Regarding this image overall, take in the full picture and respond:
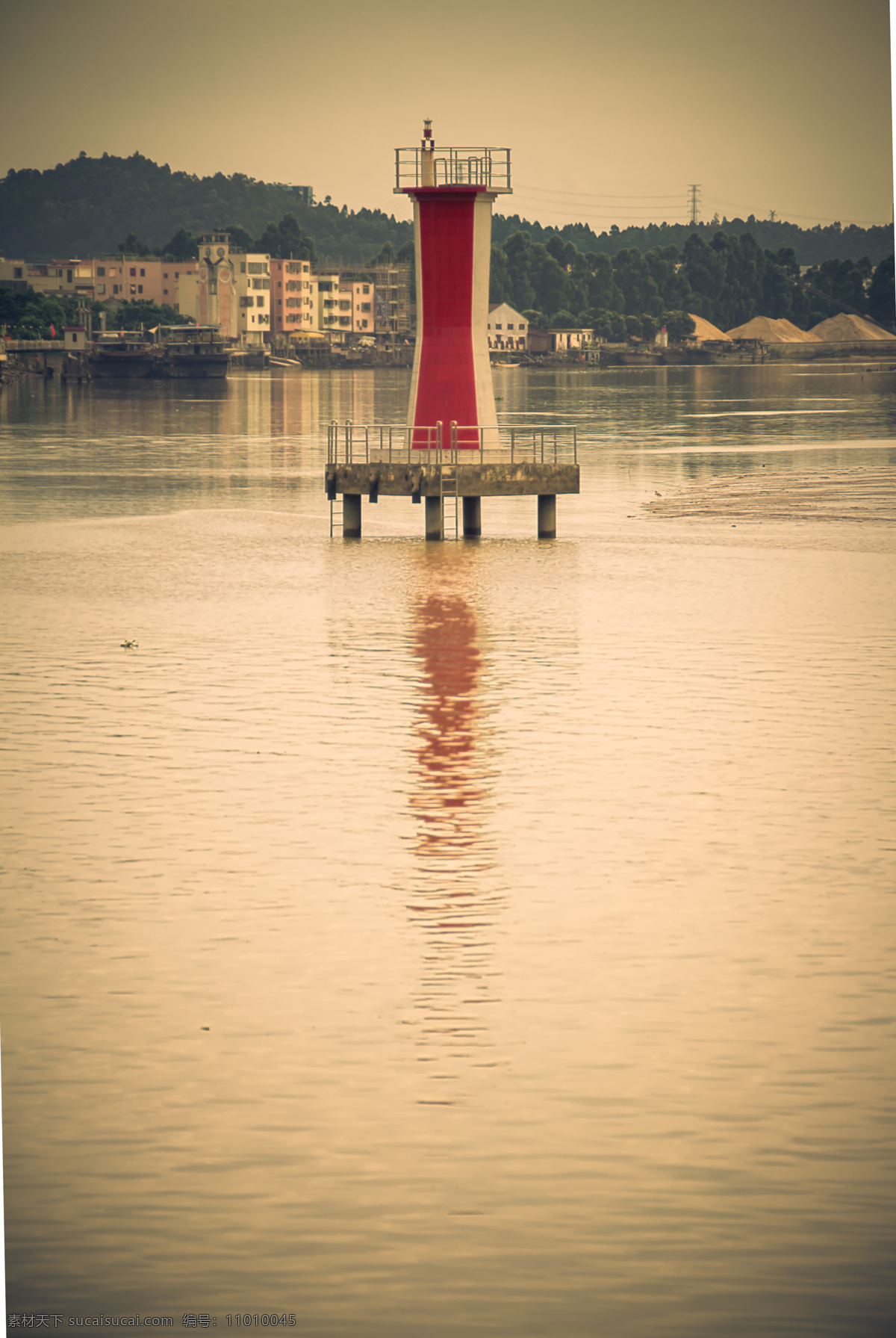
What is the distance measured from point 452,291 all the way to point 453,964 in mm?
21312

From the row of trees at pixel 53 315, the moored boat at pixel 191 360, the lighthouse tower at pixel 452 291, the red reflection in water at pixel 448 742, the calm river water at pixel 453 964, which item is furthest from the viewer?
the row of trees at pixel 53 315

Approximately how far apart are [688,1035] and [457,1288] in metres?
2.85

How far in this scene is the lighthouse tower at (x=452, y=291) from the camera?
101ft

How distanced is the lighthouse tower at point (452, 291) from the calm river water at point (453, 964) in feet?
17.4

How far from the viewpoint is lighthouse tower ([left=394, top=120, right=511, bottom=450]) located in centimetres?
3083

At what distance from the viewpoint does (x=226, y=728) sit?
18125 millimetres

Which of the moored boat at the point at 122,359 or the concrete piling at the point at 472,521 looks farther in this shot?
the moored boat at the point at 122,359

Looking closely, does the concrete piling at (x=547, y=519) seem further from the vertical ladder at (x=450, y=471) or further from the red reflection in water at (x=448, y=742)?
the red reflection in water at (x=448, y=742)

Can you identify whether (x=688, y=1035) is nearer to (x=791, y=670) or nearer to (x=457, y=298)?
(x=791, y=670)

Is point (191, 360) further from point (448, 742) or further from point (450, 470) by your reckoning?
point (448, 742)

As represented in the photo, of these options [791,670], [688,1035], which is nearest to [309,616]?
[791,670]

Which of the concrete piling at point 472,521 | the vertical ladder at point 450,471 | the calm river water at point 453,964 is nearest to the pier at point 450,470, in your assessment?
the vertical ladder at point 450,471

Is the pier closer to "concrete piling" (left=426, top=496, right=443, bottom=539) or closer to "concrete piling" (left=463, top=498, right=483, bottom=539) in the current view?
"concrete piling" (left=426, top=496, right=443, bottom=539)

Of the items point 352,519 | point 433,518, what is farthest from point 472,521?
point 352,519
